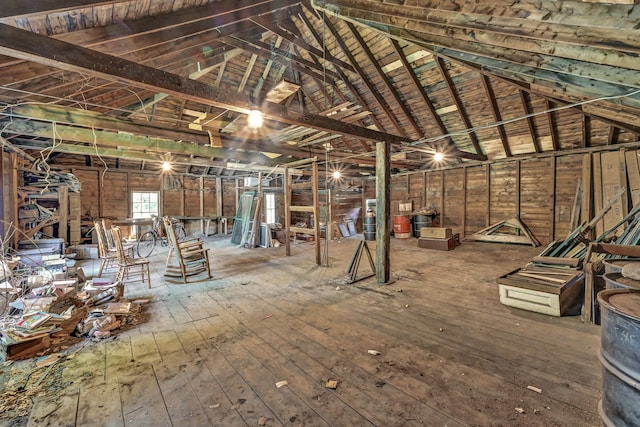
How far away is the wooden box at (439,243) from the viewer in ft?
24.2

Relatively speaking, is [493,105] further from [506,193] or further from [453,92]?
[506,193]

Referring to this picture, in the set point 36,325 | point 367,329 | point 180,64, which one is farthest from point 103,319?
point 180,64

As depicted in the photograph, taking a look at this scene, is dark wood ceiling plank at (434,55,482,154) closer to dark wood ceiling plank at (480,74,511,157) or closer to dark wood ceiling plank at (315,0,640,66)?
dark wood ceiling plank at (480,74,511,157)

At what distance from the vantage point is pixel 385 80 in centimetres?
623

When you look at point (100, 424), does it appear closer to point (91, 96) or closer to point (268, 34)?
point (91, 96)

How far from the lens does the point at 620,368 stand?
4.17 feet

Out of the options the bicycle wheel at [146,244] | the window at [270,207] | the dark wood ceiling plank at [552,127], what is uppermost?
the dark wood ceiling plank at [552,127]

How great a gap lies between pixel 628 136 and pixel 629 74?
6.29 m

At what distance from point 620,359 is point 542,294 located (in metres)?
2.26

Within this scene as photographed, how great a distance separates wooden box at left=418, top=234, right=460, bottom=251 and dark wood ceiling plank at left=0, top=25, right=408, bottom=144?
5.85 m

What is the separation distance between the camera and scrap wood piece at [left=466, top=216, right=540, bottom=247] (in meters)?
7.72

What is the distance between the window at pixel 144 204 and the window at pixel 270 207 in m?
4.34

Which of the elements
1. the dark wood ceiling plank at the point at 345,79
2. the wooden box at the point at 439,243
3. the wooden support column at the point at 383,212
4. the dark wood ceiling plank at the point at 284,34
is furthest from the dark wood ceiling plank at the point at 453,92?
the wooden box at the point at 439,243

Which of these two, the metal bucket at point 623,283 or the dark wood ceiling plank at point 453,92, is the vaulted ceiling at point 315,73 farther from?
the metal bucket at point 623,283
